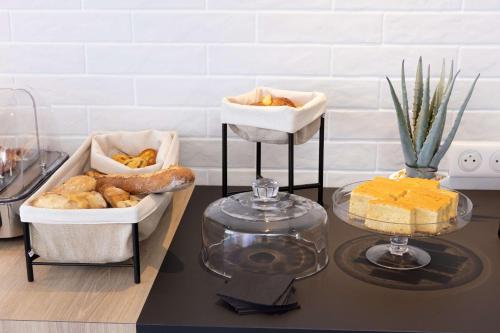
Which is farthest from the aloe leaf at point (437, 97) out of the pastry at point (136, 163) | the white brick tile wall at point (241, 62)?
the pastry at point (136, 163)

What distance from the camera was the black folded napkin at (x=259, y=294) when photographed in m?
1.08

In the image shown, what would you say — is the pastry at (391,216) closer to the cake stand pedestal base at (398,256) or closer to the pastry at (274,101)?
the cake stand pedestal base at (398,256)

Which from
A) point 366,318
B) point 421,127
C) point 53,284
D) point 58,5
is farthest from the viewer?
point 58,5

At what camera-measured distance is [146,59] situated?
1630 millimetres

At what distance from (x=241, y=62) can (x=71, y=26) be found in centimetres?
42

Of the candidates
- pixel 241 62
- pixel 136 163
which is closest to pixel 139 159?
pixel 136 163

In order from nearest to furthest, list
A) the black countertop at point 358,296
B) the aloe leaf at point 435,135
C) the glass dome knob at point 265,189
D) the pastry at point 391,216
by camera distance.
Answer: the black countertop at point 358,296 → the pastry at point 391,216 → the glass dome knob at point 265,189 → the aloe leaf at point 435,135

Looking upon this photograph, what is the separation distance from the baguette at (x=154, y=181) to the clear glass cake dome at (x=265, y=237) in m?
0.09

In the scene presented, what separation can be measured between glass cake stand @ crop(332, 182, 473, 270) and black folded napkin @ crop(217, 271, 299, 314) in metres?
0.17

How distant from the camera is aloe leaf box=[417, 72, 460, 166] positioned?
56.4 inches

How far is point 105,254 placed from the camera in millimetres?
1168

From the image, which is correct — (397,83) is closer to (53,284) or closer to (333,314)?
(333,314)

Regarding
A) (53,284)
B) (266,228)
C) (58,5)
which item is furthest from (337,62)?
(53,284)

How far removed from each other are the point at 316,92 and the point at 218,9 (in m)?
0.31
